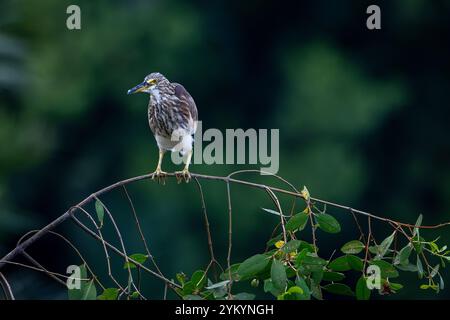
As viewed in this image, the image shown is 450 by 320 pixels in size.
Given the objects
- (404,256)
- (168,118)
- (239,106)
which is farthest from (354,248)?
(239,106)

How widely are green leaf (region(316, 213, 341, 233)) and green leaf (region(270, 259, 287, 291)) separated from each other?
0.79 feet

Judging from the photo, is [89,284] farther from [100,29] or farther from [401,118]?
[401,118]

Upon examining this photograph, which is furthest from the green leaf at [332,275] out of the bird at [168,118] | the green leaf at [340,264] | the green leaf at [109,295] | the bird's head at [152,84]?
the bird's head at [152,84]

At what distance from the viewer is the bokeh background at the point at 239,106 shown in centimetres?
1259

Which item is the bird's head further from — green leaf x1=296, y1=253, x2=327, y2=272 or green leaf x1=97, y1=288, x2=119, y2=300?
green leaf x1=296, y1=253, x2=327, y2=272

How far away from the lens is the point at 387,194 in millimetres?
14078

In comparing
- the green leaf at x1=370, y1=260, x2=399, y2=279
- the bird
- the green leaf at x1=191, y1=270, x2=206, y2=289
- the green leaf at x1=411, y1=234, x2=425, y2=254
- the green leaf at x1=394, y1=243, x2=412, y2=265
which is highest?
the bird

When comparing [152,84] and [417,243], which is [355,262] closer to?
[417,243]

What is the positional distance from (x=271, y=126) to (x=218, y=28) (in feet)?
6.42

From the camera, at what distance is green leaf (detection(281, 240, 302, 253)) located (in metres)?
3.01

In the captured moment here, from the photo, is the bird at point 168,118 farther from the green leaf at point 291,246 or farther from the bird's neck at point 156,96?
the green leaf at point 291,246

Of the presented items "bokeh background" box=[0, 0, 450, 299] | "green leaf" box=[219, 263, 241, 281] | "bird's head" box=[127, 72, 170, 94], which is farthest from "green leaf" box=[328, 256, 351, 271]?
"bokeh background" box=[0, 0, 450, 299]

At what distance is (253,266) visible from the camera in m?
3.05

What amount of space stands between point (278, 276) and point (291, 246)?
3.9 inches
